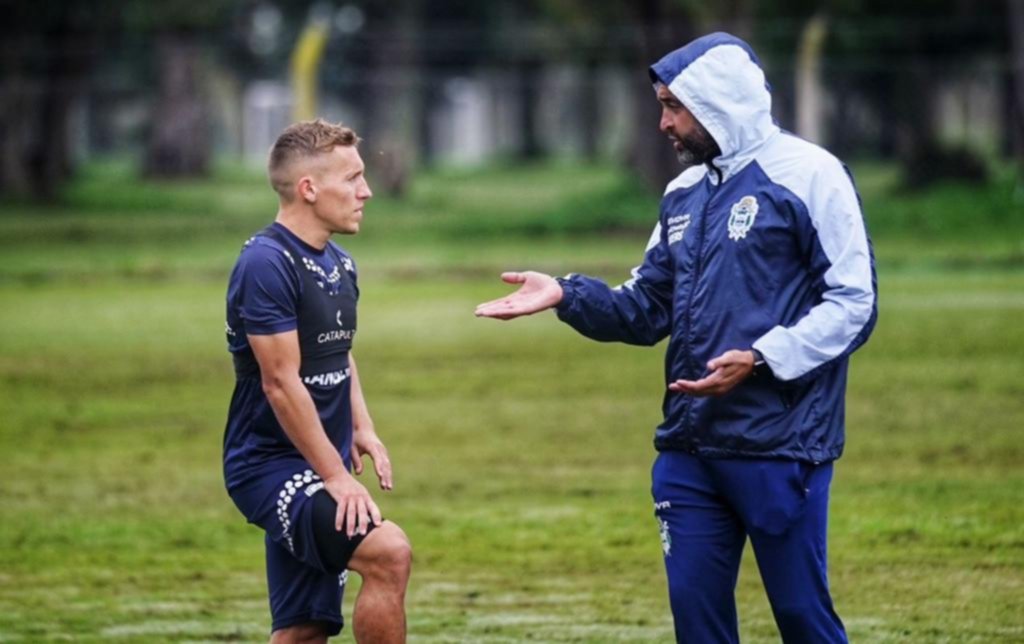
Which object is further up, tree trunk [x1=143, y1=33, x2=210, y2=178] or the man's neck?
the man's neck

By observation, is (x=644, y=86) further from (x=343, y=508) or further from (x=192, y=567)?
(x=343, y=508)

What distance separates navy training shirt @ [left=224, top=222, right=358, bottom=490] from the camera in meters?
5.79

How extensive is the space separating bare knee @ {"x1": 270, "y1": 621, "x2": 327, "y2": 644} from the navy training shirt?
44 cm

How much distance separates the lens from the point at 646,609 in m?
8.36

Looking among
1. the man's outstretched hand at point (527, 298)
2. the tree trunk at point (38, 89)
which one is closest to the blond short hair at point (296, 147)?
the man's outstretched hand at point (527, 298)

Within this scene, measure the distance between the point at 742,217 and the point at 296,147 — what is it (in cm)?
128

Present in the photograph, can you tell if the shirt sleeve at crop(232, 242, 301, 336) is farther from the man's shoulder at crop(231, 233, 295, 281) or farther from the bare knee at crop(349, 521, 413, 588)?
the bare knee at crop(349, 521, 413, 588)

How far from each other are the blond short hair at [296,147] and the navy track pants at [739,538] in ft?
4.28

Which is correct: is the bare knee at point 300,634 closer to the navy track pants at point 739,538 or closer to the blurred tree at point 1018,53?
the navy track pants at point 739,538

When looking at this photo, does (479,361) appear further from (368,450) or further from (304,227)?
(304,227)

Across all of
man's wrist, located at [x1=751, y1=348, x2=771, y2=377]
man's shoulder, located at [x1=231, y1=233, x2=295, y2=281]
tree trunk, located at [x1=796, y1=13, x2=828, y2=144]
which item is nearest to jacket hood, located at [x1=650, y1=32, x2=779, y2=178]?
man's wrist, located at [x1=751, y1=348, x2=771, y2=377]

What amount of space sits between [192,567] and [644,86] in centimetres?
2684

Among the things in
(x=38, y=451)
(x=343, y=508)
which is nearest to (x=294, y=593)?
(x=343, y=508)

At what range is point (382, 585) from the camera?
5.72 metres
